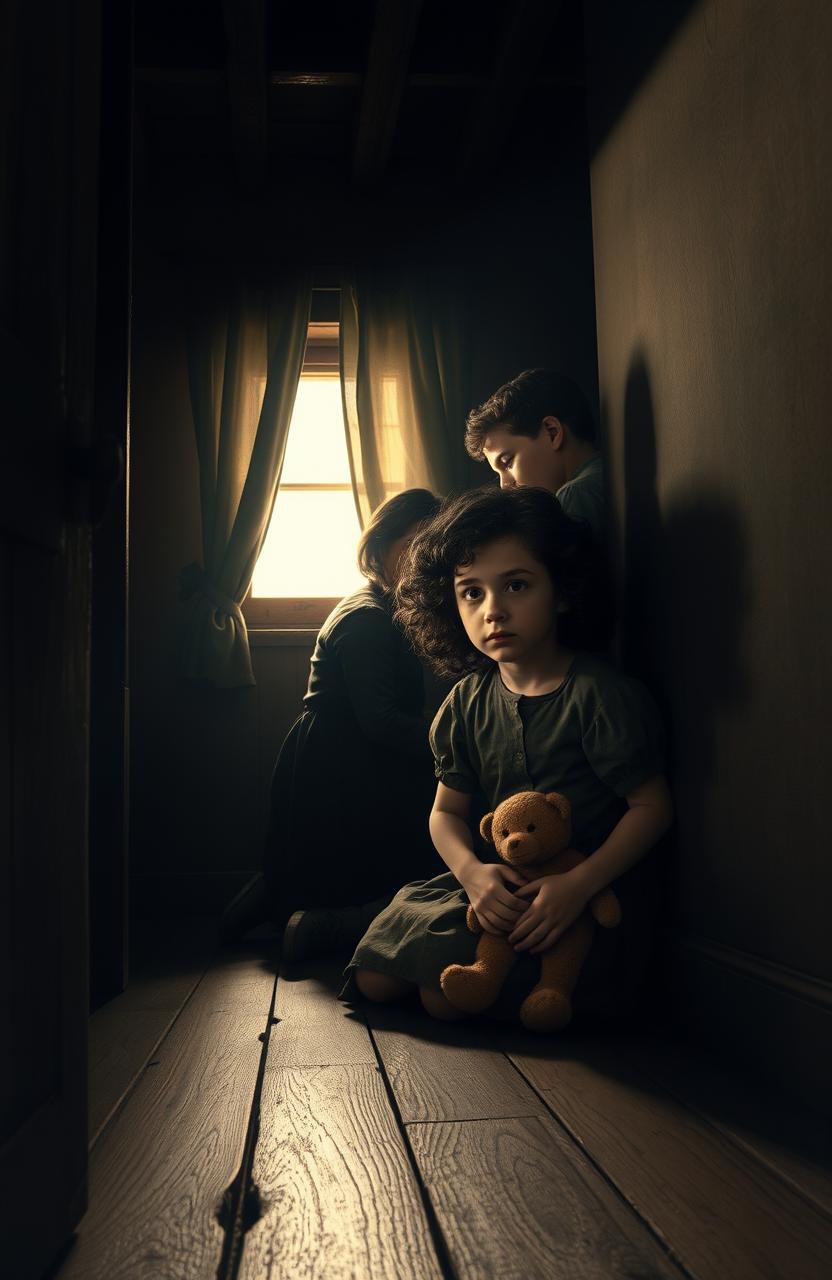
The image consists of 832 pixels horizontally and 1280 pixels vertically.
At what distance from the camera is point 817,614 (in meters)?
1.34

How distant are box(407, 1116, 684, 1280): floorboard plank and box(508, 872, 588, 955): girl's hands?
0.43 meters

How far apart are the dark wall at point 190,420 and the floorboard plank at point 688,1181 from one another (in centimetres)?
228

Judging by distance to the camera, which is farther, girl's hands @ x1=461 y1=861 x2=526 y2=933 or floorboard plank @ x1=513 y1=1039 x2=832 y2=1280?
girl's hands @ x1=461 y1=861 x2=526 y2=933

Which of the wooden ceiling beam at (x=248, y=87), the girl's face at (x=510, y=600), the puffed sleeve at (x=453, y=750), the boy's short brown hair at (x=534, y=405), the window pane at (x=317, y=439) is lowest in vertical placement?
the puffed sleeve at (x=453, y=750)

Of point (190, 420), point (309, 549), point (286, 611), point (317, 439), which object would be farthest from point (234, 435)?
point (286, 611)

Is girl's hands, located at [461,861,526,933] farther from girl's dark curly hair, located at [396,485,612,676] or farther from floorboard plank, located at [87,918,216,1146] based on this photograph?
floorboard plank, located at [87,918,216,1146]

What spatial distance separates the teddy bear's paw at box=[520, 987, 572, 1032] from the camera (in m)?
1.68

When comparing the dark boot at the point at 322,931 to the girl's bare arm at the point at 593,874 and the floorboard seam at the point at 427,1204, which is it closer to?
the girl's bare arm at the point at 593,874

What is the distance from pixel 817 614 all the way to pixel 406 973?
97 cm

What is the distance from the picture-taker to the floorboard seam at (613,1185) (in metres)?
0.92

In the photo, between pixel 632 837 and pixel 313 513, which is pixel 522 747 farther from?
pixel 313 513

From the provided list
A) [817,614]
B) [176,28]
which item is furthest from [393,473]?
[817,614]

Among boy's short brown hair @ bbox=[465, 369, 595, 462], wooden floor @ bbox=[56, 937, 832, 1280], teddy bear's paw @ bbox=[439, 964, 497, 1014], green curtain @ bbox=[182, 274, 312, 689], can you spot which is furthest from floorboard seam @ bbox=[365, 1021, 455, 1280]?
green curtain @ bbox=[182, 274, 312, 689]

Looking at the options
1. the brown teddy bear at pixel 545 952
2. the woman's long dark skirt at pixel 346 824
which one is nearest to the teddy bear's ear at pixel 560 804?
the brown teddy bear at pixel 545 952
